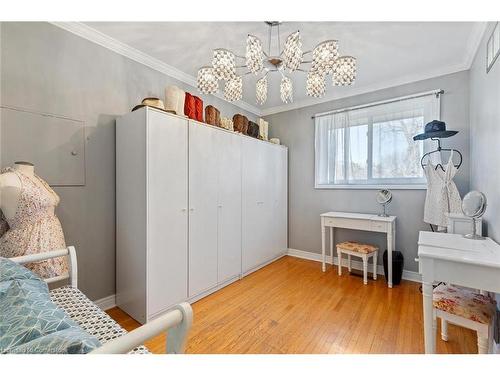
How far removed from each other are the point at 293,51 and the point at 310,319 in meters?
2.04

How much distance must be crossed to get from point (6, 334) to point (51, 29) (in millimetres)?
2134

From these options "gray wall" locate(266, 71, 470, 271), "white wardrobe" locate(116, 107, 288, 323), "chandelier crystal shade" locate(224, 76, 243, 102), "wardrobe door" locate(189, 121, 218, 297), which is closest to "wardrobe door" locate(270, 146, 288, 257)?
"gray wall" locate(266, 71, 470, 271)

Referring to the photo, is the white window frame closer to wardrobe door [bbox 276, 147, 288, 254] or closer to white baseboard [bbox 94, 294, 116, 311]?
wardrobe door [bbox 276, 147, 288, 254]

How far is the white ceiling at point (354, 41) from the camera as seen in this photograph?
177 cm

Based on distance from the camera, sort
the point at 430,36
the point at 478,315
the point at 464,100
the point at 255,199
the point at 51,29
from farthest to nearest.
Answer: the point at 255,199 → the point at 464,100 → the point at 430,36 → the point at 51,29 → the point at 478,315

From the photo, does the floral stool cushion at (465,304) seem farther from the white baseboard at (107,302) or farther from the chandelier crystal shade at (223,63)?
the white baseboard at (107,302)

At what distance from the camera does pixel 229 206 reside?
8.43 ft

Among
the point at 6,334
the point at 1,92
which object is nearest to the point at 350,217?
the point at 6,334

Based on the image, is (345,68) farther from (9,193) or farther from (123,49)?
(9,193)

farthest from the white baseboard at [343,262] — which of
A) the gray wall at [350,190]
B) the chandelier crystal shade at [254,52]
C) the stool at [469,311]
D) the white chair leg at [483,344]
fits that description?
the chandelier crystal shade at [254,52]

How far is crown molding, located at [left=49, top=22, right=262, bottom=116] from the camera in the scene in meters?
1.81

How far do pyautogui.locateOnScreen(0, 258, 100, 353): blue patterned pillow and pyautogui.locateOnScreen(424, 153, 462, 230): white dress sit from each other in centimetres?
281

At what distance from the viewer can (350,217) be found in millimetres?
2752

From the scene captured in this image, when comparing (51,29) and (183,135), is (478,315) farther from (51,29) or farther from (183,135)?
(51,29)
